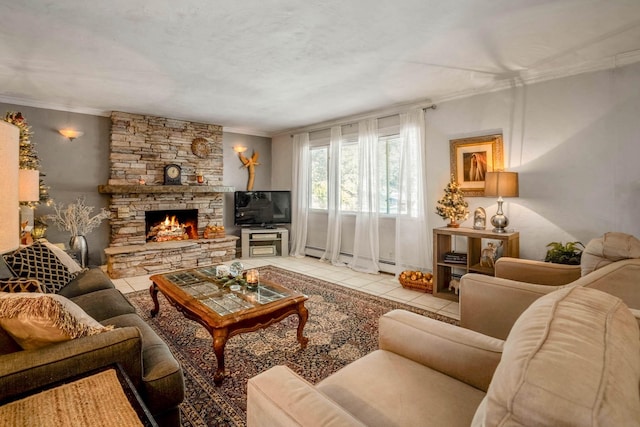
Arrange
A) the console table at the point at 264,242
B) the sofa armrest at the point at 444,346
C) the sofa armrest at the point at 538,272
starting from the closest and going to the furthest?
the sofa armrest at the point at 444,346 < the sofa armrest at the point at 538,272 < the console table at the point at 264,242

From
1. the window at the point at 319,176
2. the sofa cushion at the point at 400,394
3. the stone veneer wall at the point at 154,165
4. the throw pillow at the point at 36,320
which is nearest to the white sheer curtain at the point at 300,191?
the window at the point at 319,176

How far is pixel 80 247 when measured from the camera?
4.24 m

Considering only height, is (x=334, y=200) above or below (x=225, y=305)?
above

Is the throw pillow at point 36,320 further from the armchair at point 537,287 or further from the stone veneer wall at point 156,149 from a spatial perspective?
the stone veneer wall at point 156,149

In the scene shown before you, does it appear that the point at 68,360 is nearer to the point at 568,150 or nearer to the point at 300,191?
the point at 568,150

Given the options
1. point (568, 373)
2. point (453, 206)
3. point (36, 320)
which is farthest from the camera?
point (453, 206)

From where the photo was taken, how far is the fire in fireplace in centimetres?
535

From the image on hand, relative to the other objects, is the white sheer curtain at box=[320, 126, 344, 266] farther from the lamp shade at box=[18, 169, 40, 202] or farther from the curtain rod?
the lamp shade at box=[18, 169, 40, 202]

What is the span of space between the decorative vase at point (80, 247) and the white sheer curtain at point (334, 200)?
3637 mm

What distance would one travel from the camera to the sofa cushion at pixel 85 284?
8.05 ft

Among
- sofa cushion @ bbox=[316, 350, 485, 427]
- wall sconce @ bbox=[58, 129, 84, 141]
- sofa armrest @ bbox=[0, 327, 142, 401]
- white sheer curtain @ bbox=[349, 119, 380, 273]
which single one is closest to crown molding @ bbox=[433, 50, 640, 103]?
white sheer curtain @ bbox=[349, 119, 380, 273]

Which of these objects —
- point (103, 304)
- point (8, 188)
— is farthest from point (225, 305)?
point (8, 188)

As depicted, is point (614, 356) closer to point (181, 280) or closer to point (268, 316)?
point (268, 316)

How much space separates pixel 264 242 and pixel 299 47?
4023mm
